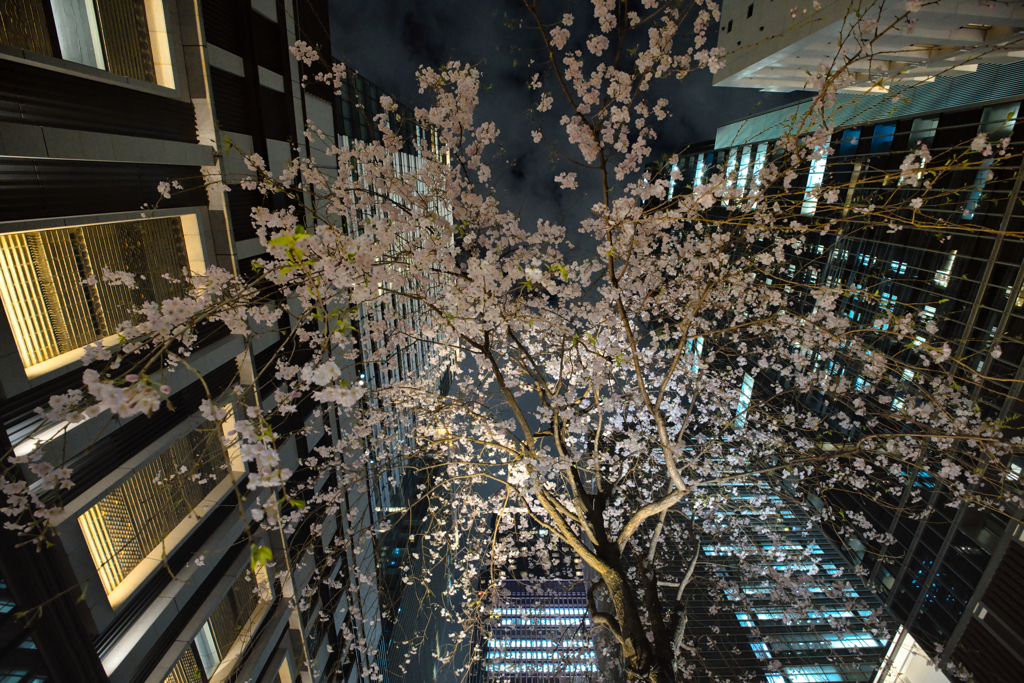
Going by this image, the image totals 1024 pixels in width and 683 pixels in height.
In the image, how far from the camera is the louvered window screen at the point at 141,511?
6.98 meters

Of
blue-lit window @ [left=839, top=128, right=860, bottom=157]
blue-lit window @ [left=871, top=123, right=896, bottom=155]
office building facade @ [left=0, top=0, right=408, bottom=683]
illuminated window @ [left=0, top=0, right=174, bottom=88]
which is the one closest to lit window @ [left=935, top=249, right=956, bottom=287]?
blue-lit window @ [left=871, top=123, right=896, bottom=155]

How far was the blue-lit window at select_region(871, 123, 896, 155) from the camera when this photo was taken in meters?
20.9

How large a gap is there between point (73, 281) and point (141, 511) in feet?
15.1

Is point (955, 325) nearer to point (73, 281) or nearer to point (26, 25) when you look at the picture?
point (73, 281)

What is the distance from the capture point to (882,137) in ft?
70.4

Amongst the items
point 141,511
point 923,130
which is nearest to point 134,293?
point 141,511

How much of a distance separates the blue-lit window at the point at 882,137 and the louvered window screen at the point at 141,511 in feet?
104

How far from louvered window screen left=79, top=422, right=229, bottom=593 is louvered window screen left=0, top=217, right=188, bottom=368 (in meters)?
2.61

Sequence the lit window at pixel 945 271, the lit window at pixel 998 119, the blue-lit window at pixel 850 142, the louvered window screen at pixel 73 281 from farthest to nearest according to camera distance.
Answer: the blue-lit window at pixel 850 142
the lit window at pixel 945 271
the lit window at pixel 998 119
the louvered window screen at pixel 73 281

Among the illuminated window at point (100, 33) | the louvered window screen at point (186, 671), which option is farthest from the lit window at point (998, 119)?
the louvered window screen at point (186, 671)

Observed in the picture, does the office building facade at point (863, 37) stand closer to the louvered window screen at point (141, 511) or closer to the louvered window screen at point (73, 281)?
the louvered window screen at point (73, 281)

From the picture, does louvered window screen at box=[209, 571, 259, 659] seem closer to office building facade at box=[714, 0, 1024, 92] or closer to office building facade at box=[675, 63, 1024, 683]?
office building facade at box=[675, 63, 1024, 683]

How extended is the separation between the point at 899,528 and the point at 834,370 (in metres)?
8.99

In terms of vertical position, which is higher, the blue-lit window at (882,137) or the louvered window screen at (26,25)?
the blue-lit window at (882,137)
